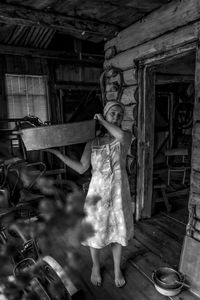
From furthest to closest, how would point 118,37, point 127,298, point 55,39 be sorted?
point 55,39
point 118,37
point 127,298

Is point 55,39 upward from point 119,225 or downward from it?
upward

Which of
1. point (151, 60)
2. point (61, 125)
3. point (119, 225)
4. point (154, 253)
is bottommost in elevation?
point (154, 253)

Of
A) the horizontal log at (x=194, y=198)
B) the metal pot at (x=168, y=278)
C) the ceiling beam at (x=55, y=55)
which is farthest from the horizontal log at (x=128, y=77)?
the metal pot at (x=168, y=278)

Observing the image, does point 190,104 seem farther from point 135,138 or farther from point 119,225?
point 119,225

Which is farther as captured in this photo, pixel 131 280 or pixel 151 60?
pixel 151 60

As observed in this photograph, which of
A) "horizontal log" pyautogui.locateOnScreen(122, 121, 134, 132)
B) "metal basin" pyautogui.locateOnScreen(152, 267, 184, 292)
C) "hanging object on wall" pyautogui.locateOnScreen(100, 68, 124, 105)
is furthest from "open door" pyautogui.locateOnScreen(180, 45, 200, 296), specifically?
"hanging object on wall" pyautogui.locateOnScreen(100, 68, 124, 105)

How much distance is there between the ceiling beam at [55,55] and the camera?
4500 mm

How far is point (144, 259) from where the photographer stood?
8.79ft

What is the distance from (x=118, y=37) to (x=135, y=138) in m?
1.47

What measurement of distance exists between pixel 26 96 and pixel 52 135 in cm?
392

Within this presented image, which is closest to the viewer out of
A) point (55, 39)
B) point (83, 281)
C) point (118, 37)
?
point (83, 281)

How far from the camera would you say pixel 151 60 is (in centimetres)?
276

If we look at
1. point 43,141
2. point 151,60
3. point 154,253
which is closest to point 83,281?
point 154,253

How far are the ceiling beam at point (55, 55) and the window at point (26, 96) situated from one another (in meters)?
0.48
